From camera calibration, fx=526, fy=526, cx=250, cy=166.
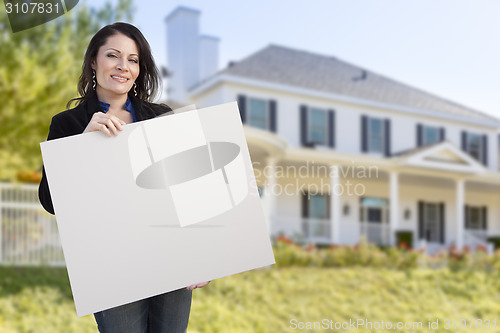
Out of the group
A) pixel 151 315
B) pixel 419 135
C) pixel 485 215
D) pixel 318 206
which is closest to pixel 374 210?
pixel 318 206

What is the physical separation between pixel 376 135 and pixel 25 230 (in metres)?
10.8

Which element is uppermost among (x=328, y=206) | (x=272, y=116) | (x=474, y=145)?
(x=272, y=116)

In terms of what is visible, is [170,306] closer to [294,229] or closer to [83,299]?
[83,299]

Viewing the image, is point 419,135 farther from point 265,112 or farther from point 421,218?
point 265,112

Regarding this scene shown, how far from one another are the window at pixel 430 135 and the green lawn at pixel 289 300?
25.8 feet

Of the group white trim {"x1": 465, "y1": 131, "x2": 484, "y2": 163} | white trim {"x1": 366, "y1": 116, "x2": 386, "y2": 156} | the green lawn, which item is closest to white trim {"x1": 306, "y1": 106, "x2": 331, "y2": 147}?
white trim {"x1": 366, "y1": 116, "x2": 386, "y2": 156}

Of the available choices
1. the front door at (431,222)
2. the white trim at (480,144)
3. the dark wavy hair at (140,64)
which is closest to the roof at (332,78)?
the white trim at (480,144)

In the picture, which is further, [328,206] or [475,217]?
[475,217]

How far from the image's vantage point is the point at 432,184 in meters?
17.9

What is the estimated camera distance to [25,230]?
31.4 feet

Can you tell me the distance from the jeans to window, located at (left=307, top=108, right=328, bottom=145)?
→ 13296 millimetres

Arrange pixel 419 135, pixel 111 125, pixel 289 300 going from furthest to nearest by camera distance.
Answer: pixel 419 135 < pixel 289 300 < pixel 111 125

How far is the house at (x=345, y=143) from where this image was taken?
14.3 meters

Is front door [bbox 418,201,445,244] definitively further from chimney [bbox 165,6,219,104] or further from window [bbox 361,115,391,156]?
chimney [bbox 165,6,219,104]
